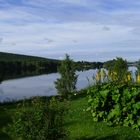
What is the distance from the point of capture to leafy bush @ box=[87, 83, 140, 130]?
18641 millimetres

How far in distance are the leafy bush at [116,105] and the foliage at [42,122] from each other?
367 centimetres

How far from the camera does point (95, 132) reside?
1867 centimetres

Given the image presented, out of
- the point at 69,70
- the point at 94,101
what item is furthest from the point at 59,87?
the point at 94,101

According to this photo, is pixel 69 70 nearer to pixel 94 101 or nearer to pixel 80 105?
pixel 80 105

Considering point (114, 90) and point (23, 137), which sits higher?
point (114, 90)

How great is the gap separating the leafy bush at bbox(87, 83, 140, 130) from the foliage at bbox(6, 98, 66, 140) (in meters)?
3.67

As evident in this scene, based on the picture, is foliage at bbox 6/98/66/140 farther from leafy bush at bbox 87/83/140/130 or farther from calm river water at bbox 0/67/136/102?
calm river water at bbox 0/67/136/102

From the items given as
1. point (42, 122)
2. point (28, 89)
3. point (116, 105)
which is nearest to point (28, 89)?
point (28, 89)

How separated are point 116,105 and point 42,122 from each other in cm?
449

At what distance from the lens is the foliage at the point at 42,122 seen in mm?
15742

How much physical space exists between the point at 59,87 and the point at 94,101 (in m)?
45.8

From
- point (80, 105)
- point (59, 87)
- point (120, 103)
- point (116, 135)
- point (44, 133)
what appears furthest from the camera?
point (59, 87)

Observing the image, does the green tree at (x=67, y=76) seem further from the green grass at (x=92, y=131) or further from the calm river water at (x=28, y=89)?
the green grass at (x=92, y=131)

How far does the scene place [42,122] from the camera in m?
15.9
